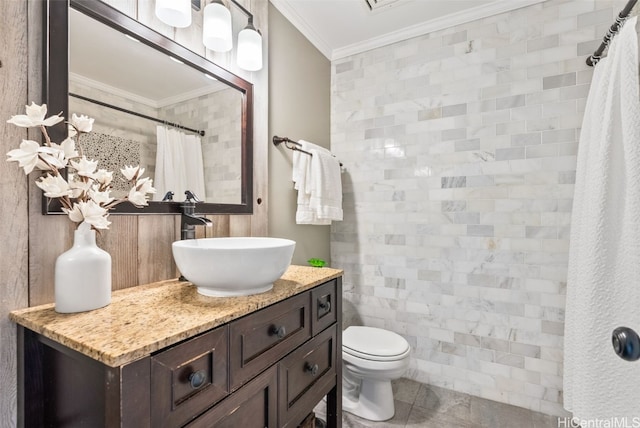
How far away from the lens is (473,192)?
196cm

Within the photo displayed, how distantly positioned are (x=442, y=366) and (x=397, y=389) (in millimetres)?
350

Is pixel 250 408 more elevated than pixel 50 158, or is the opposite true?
pixel 50 158

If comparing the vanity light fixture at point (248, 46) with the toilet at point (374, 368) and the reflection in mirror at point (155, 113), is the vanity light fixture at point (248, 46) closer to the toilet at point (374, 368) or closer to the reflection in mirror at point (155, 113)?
the reflection in mirror at point (155, 113)

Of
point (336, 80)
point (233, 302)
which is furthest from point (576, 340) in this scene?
point (336, 80)

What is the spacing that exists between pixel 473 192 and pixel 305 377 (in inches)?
62.2

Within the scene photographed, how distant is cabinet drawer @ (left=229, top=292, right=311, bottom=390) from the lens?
0.80 metres

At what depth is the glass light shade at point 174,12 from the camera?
1.11 metres

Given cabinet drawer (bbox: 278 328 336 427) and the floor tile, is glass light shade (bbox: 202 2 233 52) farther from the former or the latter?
the floor tile

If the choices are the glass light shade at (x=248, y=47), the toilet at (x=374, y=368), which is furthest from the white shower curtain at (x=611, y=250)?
the glass light shade at (x=248, y=47)

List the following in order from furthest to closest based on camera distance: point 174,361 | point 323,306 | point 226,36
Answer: point 226,36 < point 323,306 < point 174,361

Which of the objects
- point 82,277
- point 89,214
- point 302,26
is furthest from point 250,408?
point 302,26

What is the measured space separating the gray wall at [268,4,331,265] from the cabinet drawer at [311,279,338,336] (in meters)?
0.65

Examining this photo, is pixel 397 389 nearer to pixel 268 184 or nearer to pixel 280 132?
pixel 268 184

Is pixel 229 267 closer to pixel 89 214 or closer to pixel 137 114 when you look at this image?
pixel 89 214
